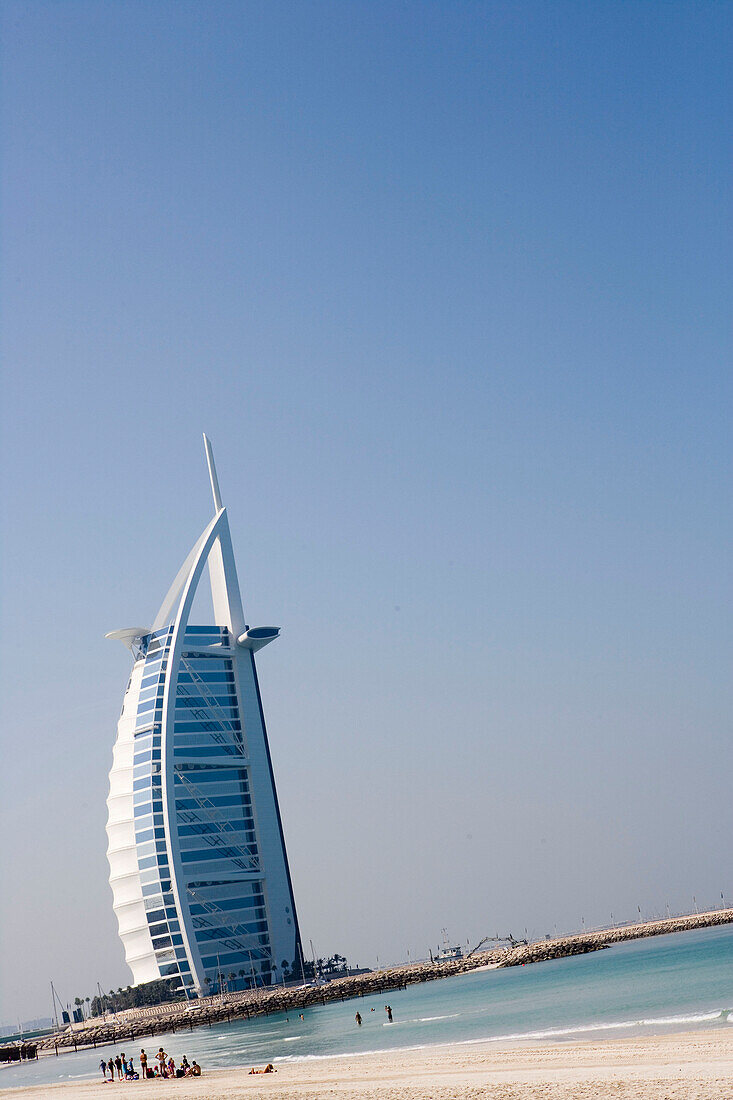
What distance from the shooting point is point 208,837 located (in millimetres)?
93625

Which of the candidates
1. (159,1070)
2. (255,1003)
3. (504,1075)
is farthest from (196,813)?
(504,1075)

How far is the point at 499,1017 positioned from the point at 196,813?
50897mm

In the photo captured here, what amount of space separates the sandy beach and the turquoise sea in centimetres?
317

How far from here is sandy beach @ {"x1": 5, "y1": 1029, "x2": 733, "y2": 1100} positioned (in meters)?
21.2

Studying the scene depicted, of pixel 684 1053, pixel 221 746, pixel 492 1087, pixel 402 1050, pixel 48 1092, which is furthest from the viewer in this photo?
pixel 221 746

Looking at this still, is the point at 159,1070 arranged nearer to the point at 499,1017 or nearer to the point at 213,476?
the point at 499,1017

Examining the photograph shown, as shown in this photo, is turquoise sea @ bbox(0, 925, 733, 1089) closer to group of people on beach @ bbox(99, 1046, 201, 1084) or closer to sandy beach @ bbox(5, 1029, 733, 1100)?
group of people on beach @ bbox(99, 1046, 201, 1084)

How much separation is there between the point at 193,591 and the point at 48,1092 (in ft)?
195

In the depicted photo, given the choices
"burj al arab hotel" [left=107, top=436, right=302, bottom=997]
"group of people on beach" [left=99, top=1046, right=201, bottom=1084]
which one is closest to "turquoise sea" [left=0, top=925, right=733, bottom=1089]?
"group of people on beach" [left=99, top=1046, right=201, bottom=1084]

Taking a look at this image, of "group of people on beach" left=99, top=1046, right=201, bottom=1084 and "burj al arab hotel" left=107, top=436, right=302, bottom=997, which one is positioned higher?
"burj al arab hotel" left=107, top=436, right=302, bottom=997

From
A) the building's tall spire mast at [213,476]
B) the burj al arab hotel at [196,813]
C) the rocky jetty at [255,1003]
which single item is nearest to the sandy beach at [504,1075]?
the rocky jetty at [255,1003]

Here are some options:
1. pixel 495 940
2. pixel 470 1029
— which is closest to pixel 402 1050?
pixel 470 1029

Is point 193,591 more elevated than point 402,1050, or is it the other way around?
point 193,591

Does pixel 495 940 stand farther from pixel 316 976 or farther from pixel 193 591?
pixel 193 591
